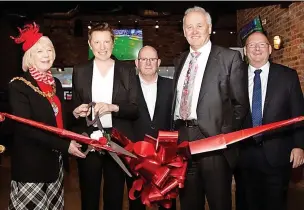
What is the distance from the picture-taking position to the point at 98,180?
253 centimetres

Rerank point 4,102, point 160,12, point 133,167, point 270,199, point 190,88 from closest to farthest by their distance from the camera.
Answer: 1. point 133,167
2. point 190,88
3. point 270,199
4. point 4,102
5. point 160,12

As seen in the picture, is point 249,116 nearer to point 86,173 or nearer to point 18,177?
point 86,173

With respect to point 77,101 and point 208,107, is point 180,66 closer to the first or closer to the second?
point 208,107

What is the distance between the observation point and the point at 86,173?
2.51 meters

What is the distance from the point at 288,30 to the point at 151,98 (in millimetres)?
4442

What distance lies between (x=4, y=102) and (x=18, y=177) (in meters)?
6.76

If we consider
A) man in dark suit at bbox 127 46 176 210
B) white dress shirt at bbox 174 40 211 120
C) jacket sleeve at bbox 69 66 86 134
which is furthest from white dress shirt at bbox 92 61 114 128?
man in dark suit at bbox 127 46 176 210

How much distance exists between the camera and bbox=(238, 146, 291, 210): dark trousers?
2.68 metres

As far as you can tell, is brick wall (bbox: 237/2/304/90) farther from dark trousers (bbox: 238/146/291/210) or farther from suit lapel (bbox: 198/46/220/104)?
suit lapel (bbox: 198/46/220/104)

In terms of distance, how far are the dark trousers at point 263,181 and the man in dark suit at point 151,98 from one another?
0.72 meters

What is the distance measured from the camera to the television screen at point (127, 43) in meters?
10.5

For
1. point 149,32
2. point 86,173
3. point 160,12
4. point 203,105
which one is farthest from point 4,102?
point 203,105

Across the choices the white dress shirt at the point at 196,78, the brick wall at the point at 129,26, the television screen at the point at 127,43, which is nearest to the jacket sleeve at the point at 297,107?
the white dress shirt at the point at 196,78

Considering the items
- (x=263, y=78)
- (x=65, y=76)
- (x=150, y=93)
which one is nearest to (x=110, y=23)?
(x=65, y=76)
